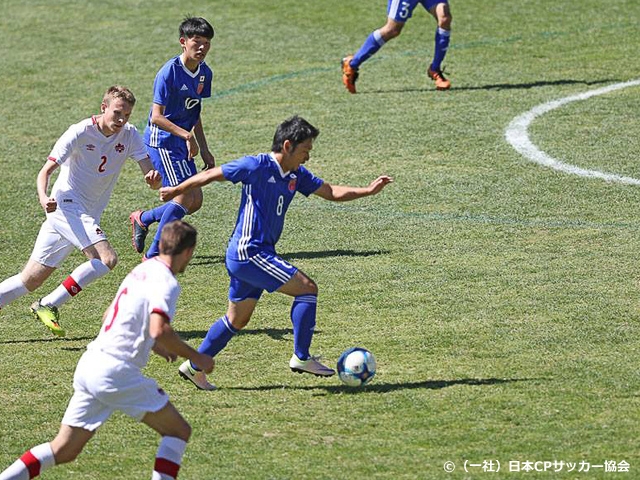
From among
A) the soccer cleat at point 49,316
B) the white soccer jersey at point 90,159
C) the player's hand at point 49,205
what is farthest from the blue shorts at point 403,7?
the player's hand at point 49,205

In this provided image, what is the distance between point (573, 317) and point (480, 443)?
2822 millimetres

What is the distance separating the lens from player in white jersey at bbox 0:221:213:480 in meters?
7.52

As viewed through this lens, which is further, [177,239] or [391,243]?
[391,243]

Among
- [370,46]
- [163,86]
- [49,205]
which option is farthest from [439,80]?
[49,205]

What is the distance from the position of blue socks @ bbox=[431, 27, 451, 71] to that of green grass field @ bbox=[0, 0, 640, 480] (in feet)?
1.54

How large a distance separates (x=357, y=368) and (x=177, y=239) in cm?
253

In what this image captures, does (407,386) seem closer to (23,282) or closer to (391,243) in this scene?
(23,282)

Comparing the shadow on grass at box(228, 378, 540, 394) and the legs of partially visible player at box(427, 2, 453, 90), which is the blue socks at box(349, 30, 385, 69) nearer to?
the legs of partially visible player at box(427, 2, 453, 90)

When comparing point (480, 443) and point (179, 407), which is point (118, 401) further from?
point (480, 443)

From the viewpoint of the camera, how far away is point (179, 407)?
9477 mm

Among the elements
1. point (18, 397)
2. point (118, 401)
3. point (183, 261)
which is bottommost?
point (18, 397)

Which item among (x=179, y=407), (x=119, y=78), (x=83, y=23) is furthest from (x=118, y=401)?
(x=83, y=23)

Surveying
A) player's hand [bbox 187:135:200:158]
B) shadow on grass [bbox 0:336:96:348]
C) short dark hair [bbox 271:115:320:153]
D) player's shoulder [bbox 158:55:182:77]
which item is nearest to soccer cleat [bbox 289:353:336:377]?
short dark hair [bbox 271:115:320:153]

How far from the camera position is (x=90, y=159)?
1141cm
